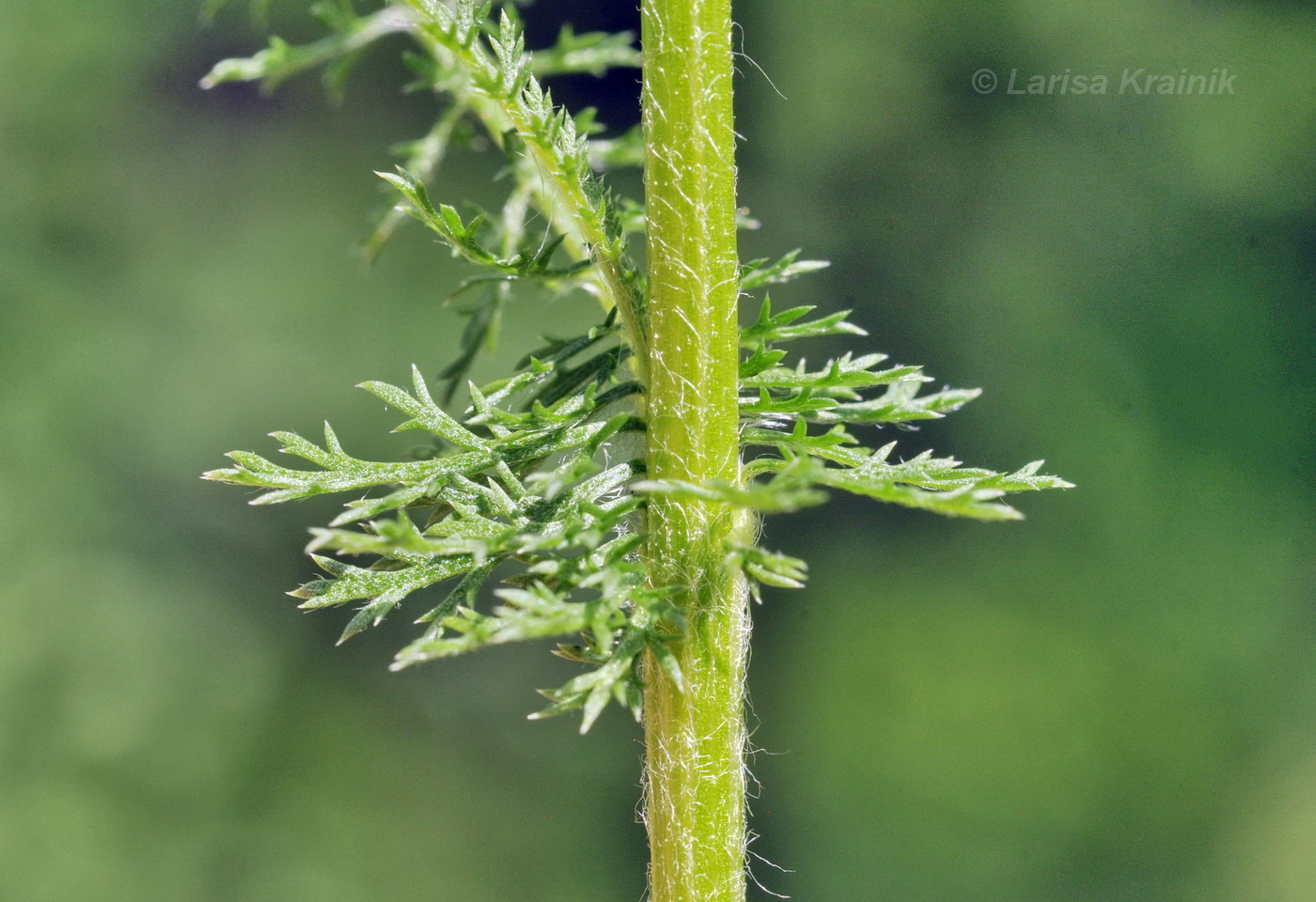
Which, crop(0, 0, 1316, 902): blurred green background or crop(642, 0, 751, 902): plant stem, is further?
crop(0, 0, 1316, 902): blurred green background

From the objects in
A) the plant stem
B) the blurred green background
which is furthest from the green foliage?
the blurred green background

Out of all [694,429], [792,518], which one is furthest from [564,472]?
[792,518]

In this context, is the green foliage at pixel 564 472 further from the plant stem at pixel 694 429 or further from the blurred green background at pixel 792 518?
the blurred green background at pixel 792 518

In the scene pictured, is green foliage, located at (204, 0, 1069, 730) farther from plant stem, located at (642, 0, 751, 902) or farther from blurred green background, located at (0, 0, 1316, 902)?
blurred green background, located at (0, 0, 1316, 902)

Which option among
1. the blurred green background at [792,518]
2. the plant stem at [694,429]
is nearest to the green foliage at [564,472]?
the plant stem at [694,429]

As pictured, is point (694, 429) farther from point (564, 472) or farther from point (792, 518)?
point (792, 518)

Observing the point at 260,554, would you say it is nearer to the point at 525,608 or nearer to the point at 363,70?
the point at 363,70
